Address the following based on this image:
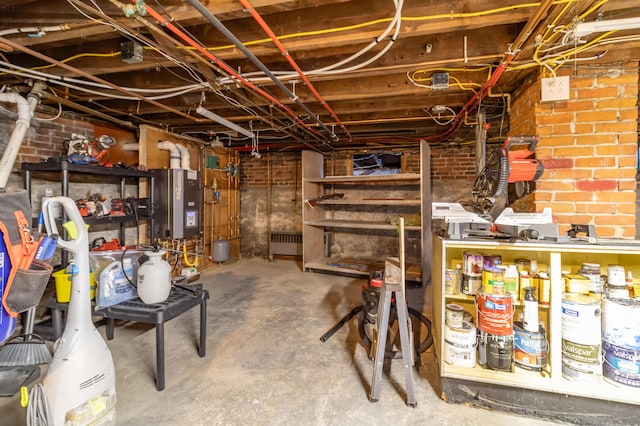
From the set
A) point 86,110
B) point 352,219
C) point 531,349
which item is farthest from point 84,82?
point 352,219

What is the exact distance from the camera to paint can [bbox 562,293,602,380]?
1.47 meters

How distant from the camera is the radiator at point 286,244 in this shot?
218 inches

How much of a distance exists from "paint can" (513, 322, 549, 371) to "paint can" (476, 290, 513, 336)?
106 mm

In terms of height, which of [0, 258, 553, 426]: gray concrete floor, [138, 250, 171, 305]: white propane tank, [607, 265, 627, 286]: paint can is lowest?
[0, 258, 553, 426]: gray concrete floor

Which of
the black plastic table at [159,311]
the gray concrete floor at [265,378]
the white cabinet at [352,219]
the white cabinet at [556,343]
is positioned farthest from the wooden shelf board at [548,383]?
the white cabinet at [352,219]

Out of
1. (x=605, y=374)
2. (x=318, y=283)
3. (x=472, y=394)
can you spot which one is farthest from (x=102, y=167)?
(x=605, y=374)

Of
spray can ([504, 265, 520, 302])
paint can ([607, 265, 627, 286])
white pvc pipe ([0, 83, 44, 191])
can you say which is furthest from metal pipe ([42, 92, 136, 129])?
paint can ([607, 265, 627, 286])

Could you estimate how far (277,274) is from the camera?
459 centimetres

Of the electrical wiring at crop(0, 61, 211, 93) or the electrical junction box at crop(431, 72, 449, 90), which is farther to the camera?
the electrical junction box at crop(431, 72, 449, 90)

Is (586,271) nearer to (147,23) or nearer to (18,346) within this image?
(147,23)

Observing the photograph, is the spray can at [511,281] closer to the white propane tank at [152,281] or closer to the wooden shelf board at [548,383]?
the wooden shelf board at [548,383]

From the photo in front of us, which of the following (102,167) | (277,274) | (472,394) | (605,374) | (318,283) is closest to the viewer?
(605,374)

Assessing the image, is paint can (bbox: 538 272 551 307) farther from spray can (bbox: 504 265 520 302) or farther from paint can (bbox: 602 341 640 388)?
paint can (bbox: 602 341 640 388)

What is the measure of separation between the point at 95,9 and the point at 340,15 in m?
1.28
